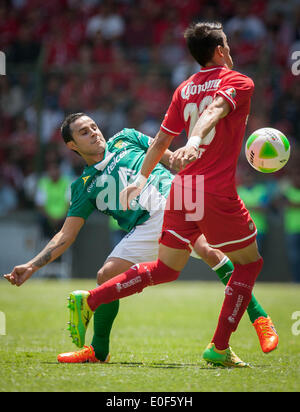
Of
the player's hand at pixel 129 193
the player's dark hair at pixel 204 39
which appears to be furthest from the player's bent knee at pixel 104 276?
the player's dark hair at pixel 204 39

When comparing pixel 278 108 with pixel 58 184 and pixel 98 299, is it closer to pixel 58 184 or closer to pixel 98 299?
pixel 58 184

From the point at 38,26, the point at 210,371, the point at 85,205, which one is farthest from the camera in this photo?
the point at 38,26

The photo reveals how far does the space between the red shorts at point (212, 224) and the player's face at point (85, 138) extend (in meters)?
1.14

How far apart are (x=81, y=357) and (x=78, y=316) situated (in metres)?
0.71

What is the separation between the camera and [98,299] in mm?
4902

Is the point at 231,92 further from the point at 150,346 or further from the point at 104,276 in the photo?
the point at 150,346

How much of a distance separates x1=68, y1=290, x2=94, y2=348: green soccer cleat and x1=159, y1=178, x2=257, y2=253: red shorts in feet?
2.40

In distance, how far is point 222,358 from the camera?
4996 mm

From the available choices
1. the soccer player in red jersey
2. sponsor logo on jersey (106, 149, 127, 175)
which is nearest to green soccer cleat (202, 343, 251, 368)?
the soccer player in red jersey

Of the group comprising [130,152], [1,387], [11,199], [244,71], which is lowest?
[11,199]

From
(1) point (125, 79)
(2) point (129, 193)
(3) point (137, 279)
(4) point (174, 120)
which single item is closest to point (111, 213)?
(2) point (129, 193)

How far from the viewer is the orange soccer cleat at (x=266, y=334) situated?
16.6ft
